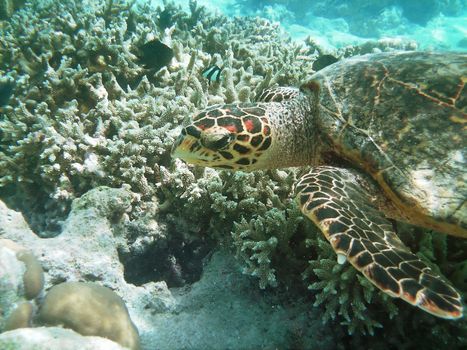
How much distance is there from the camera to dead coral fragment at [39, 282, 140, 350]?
1.98 meters

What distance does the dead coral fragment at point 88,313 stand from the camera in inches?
77.9

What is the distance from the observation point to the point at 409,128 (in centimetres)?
207

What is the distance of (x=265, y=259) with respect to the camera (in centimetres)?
224

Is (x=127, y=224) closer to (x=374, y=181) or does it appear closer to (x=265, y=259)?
(x=265, y=259)

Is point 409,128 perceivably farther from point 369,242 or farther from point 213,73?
point 213,73

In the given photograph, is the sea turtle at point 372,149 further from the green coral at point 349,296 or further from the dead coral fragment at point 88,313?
the dead coral fragment at point 88,313

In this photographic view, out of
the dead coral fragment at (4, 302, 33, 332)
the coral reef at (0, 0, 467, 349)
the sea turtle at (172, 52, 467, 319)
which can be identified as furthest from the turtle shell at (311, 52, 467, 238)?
the dead coral fragment at (4, 302, 33, 332)

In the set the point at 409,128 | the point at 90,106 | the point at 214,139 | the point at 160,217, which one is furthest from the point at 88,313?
the point at 90,106

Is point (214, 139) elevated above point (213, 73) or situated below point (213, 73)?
below

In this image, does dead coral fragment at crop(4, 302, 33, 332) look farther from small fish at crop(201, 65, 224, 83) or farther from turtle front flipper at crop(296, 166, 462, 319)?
small fish at crop(201, 65, 224, 83)

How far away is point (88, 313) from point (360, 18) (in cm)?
1791

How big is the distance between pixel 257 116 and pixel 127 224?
4.76 ft

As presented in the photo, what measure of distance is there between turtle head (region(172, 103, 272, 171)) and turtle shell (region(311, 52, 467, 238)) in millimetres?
512

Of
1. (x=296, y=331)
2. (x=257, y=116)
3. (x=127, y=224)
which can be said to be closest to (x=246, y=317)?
(x=296, y=331)
